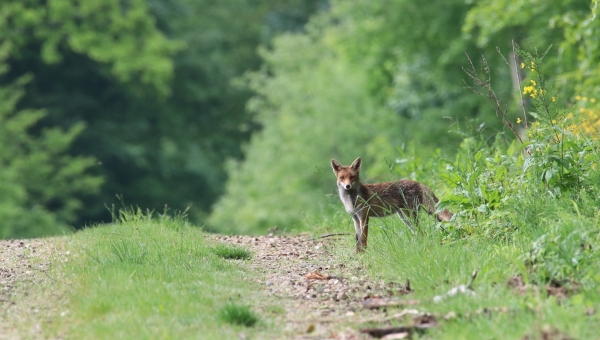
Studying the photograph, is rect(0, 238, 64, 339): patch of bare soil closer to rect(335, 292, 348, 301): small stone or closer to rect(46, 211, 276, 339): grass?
rect(46, 211, 276, 339): grass

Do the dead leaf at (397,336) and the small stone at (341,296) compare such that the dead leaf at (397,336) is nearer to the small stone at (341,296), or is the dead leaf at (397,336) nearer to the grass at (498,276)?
the grass at (498,276)

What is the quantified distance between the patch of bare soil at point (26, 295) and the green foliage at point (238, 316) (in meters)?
1.26

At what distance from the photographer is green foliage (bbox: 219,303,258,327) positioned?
19.2 ft

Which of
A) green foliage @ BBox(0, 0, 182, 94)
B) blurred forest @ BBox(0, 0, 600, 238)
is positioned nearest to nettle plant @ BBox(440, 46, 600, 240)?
blurred forest @ BBox(0, 0, 600, 238)

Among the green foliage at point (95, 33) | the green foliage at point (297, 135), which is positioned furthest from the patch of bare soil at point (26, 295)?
the green foliage at point (95, 33)

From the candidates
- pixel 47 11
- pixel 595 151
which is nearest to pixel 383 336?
pixel 595 151

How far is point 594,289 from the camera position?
5637 millimetres

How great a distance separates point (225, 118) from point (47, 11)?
1245cm

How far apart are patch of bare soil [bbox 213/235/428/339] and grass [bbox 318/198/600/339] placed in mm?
144

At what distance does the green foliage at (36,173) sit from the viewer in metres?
28.4

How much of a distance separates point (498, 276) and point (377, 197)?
3.09 metres

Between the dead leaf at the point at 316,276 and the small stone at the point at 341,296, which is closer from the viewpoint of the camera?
the small stone at the point at 341,296

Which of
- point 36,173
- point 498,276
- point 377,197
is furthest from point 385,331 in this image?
point 36,173

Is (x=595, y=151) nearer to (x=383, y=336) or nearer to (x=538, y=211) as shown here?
(x=538, y=211)
